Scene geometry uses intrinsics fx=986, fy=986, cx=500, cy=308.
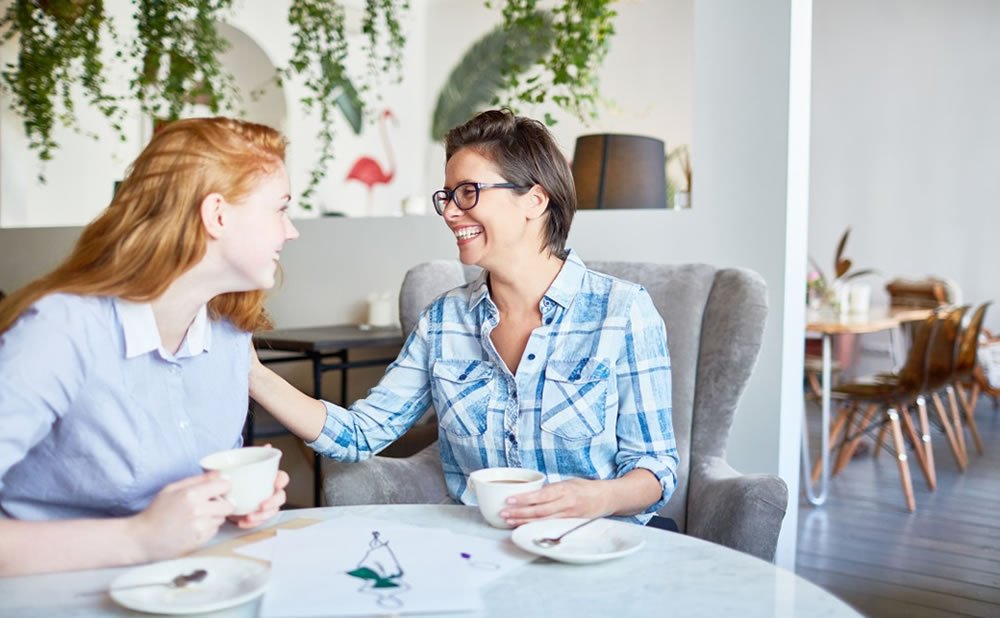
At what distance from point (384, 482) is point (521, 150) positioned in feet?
2.14

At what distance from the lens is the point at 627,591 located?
983 mm

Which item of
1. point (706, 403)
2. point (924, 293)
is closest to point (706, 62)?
point (706, 403)

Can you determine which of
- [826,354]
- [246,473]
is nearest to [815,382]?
[826,354]

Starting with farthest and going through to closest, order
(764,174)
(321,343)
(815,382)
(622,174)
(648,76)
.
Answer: (648,76) < (815,382) < (321,343) < (622,174) < (764,174)

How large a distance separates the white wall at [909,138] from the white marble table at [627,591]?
6.86 meters

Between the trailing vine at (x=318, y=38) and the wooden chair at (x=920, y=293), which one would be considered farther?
the wooden chair at (x=920, y=293)

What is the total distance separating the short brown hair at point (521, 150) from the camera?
1.70 metres

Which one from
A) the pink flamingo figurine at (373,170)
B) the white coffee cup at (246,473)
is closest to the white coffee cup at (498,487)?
the white coffee cup at (246,473)

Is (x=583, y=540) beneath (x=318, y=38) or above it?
beneath

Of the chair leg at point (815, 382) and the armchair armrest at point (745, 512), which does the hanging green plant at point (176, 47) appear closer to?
the armchair armrest at point (745, 512)

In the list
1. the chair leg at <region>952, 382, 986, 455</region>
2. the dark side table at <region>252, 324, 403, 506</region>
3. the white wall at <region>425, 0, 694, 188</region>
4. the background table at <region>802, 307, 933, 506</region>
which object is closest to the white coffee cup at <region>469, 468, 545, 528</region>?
the dark side table at <region>252, 324, 403, 506</region>

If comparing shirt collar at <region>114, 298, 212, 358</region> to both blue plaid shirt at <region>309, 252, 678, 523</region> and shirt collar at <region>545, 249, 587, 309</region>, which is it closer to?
blue plaid shirt at <region>309, 252, 678, 523</region>

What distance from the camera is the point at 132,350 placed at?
1157mm

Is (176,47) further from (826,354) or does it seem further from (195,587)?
(195,587)
